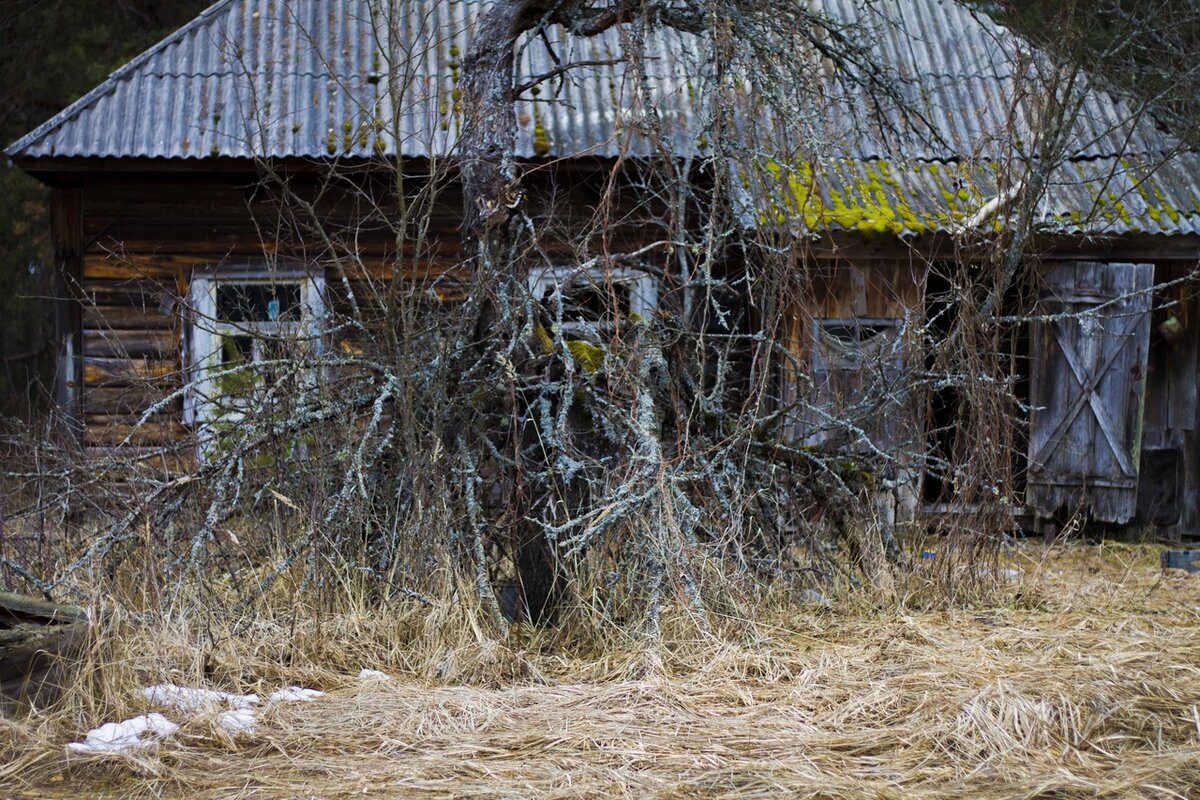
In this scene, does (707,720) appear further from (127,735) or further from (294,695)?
(127,735)

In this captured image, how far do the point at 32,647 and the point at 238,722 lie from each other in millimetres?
699

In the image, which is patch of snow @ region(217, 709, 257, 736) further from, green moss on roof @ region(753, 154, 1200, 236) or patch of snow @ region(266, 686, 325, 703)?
green moss on roof @ region(753, 154, 1200, 236)

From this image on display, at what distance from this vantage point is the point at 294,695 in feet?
13.5

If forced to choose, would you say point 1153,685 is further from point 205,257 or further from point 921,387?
point 205,257

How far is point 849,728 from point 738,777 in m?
0.60

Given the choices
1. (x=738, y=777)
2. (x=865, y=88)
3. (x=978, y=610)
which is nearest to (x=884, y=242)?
(x=865, y=88)

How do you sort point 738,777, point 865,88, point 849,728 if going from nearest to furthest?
1. point 738,777
2. point 849,728
3. point 865,88

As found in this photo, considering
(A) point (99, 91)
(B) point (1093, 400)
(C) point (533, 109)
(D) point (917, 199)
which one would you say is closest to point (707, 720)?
(D) point (917, 199)

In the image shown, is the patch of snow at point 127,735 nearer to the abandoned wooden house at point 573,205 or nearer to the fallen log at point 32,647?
the fallen log at point 32,647

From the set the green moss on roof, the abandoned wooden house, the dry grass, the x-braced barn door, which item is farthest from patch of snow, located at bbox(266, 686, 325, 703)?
the x-braced barn door

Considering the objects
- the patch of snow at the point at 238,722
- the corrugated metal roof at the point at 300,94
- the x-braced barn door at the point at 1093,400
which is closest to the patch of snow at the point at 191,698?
the patch of snow at the point at 238,722

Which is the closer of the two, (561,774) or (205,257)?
(561,774)

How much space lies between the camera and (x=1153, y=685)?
3914mm

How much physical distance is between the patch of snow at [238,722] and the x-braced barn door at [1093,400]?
21.8 feet
